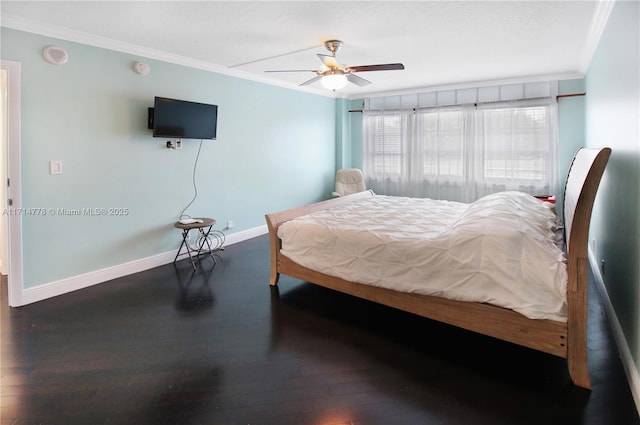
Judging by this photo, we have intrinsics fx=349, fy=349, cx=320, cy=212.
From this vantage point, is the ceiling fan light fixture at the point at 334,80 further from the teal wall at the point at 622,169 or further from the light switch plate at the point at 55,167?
the light switch plate at the point at 55,167

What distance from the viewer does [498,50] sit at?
12.5ft

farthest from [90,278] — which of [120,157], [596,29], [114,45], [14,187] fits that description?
[596,29]

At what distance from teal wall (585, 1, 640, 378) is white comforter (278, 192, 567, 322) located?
38 cm


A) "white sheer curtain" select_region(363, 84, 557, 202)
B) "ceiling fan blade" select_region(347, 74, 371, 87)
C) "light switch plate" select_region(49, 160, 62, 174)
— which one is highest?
"ceiling fan blade" select_region(347, 74, 371, 87)

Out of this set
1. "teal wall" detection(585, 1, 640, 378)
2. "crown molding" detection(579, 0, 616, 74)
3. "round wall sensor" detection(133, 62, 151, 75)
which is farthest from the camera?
"round wall sensor" detection(133, 62, 151, 75)

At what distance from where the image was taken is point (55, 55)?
10.1 feet

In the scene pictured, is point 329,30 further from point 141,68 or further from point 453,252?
point 453,252

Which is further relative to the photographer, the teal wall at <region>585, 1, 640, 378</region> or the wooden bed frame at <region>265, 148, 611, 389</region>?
the teal wall at <region>585, 1, 640, 378</region>

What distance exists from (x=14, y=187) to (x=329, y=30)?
9.92ft

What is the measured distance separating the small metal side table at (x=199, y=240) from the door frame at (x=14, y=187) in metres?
1.37

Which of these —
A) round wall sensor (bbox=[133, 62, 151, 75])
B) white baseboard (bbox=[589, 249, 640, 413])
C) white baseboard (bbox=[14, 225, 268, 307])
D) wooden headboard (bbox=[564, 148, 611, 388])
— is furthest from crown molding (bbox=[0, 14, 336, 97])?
white baseboard (bbox=[589, 249, 640, 413])

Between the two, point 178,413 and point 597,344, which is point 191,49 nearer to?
point 178,413

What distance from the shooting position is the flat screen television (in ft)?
12.3

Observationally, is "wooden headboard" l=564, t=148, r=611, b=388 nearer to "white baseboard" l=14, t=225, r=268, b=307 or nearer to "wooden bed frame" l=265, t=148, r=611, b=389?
"wooden bed frame" l=265, t=148, r=611, b=389
